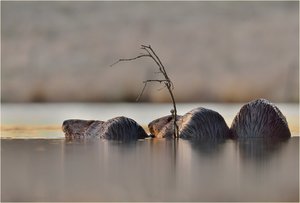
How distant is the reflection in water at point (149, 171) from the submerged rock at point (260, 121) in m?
0.55

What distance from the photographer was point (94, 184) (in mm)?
5031

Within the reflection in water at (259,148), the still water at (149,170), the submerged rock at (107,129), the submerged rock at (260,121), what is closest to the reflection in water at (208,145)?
the still water at (149,170)

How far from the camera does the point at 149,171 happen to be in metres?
5.67

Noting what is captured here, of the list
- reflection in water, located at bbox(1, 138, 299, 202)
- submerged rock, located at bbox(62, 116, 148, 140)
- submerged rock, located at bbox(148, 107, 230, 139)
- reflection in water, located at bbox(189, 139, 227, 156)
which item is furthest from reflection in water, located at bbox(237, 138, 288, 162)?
submerged rock, located at bbox(62, 116, 148, 140)

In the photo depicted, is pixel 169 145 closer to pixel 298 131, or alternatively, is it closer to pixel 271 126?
pixel 271 126

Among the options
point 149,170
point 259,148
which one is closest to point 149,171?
point 149,170

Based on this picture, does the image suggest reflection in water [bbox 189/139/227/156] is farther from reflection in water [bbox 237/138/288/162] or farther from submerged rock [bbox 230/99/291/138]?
submerged rock [bbox 230/99/291/138]

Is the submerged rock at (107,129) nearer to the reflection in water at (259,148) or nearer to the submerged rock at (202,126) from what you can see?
the submerged rock at (202,126)

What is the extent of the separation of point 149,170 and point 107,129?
2.69 m

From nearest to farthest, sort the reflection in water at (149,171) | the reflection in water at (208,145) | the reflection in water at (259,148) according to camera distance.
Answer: the reflection in water at (149,171)
the reflection in water at (259,148)
the reflection in water at (208,145)

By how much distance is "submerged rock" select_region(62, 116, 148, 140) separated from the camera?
8.38 meters

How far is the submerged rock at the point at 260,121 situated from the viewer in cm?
846

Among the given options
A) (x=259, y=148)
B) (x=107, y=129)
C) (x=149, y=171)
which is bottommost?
(x=149, y=171)

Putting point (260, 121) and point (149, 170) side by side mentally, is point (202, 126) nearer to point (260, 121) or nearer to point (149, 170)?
point (260, 121)
